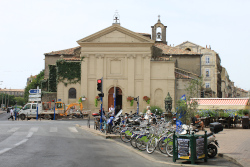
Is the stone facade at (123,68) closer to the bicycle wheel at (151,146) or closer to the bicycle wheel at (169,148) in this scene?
the bicycle wheel at (151,146)

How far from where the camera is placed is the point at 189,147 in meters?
11.6

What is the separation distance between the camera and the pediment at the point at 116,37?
48.7m

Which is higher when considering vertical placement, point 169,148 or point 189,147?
point 189,147

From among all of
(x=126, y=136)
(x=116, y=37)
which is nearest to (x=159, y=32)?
(x=116, y=37)

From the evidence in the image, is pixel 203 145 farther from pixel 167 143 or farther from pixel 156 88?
pixel 156 88

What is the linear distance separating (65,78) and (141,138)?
119 feet

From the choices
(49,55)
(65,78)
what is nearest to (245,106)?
(65,78)

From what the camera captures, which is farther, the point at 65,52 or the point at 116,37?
the point at 65,52

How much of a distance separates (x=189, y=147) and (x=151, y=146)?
8.94 ft

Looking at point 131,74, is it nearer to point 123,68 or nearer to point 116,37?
point 123,68

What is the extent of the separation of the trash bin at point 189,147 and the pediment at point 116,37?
1480 inches

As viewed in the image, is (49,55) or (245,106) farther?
(49,55)

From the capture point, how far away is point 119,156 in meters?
12.7

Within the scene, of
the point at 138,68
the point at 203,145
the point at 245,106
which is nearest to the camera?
the point at 203,145
